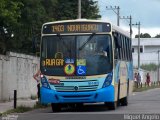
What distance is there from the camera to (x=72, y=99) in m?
22.8

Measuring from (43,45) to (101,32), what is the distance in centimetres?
239

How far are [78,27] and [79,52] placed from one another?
3.67 ft

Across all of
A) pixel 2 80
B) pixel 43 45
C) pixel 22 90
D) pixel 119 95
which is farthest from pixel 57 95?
pixel 22 90

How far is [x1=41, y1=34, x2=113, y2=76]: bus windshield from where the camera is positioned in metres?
22.7

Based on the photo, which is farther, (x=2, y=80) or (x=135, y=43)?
(x=135, y=43)

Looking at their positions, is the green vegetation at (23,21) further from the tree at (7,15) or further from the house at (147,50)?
the house at (147,50)

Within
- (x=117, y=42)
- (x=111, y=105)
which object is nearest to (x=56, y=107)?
(x=111, y=105)

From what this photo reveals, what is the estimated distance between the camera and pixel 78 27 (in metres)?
23.4

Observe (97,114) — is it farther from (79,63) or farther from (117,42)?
(117,42)

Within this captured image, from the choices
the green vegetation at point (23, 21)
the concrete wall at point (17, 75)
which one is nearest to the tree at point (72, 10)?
the green vegetation at point (23, 21)

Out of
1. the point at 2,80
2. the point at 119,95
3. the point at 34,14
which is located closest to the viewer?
the point at 119,95

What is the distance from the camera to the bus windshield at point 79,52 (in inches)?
895

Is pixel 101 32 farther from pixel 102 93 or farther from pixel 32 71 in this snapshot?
pixel 32 71

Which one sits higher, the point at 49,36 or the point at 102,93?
the point at 49,36
